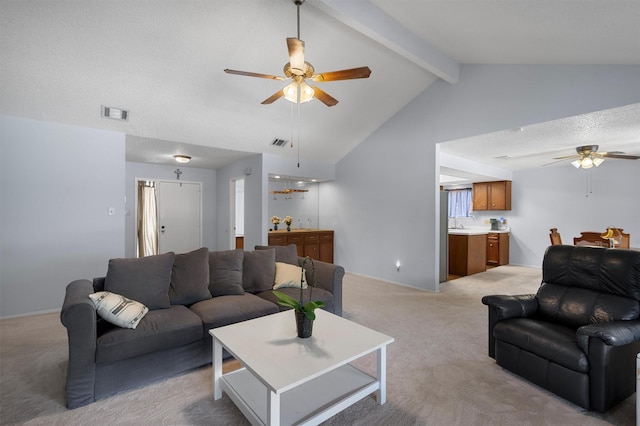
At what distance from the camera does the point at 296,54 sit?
8.07ft

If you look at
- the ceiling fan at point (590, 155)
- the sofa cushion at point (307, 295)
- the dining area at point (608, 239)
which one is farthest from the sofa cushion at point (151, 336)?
the ceiling fan at point (590, 155)

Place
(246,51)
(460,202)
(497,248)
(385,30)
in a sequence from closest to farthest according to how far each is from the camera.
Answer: (385,30) < (246,51) < (497,248) < (460,202)

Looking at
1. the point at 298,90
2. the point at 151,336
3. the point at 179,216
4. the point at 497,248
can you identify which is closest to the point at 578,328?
the point at 298,90

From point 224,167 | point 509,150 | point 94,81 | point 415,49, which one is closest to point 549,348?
point 415,49

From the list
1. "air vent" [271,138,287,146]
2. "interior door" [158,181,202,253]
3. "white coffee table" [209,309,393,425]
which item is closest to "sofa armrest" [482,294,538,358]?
"white coffee table" [209,309,393,425]

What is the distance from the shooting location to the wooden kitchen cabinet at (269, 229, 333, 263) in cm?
618

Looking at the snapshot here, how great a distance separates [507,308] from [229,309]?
2.36 metres

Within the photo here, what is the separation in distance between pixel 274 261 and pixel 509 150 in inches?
178

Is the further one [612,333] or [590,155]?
[590,155]

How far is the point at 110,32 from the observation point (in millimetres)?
2920

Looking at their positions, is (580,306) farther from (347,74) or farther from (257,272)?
(257,272)

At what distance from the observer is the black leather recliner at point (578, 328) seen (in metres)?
1.88

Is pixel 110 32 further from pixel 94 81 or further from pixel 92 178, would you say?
pixel 92 178

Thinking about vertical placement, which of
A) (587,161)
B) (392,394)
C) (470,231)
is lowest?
(392,394)
